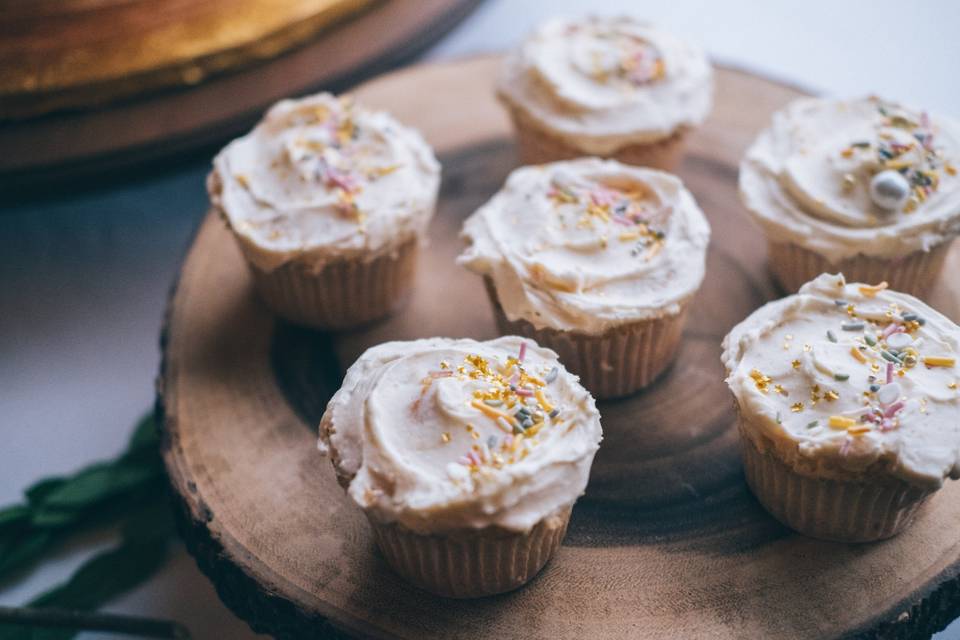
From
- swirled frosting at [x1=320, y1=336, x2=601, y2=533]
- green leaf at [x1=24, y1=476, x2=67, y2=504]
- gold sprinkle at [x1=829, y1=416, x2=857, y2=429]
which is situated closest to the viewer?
swirled frosting at [x1=320, y1=336, x2=601, y2=533]

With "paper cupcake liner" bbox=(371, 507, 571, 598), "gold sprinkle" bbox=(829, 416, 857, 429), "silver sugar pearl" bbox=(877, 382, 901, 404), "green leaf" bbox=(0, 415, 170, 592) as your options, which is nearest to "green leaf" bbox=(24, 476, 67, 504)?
"green leaf" bbox=(0, 415, 170, 592)

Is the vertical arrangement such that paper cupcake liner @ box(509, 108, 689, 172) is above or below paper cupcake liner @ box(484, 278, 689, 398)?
above

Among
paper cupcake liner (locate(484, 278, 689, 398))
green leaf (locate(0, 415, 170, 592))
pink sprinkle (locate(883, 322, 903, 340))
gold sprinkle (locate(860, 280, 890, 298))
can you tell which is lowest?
green leaf (locate(0, 415, 170, 592))

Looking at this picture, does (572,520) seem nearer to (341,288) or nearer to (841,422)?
(841,422)

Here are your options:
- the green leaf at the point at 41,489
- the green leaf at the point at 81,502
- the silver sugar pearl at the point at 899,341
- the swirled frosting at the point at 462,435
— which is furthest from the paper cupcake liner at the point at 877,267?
the green leaf at the point at 41,489

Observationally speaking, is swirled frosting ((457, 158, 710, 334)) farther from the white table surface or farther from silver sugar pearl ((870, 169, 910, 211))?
the white table surface

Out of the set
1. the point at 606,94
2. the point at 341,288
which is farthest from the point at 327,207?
the point at 606,94

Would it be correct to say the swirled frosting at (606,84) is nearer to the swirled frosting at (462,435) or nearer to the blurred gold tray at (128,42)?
the blurred gold tray at (128,42)
